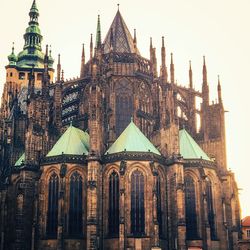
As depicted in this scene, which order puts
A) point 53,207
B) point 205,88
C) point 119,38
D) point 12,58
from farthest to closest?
1. point 12,58
2. point 119,38
3. point 205,88
4. point 53,207

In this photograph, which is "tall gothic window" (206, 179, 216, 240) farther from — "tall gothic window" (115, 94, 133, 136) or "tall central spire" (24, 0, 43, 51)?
"tall central spire" (24, 0, 43, 51)

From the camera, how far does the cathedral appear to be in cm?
4538

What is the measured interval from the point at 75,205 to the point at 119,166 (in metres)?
5.58

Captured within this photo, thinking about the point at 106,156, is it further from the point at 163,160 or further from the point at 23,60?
the point at 23,60

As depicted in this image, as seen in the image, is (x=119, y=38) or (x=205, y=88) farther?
(x=119, y=38)

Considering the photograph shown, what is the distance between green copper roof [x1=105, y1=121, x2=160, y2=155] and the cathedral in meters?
0.14

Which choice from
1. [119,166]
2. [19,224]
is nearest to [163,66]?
[119,166]

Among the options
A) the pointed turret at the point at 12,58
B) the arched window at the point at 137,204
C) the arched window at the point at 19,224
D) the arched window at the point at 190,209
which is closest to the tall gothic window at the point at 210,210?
the arched window at the point at 190,209

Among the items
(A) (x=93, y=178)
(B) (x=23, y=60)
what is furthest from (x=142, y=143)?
(B) (x=23, y=60)

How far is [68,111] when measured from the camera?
57.8m

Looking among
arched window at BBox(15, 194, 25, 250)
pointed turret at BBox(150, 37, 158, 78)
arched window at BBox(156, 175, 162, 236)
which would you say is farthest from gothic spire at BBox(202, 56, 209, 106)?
arched window at BBox(15, 194, 25, 250)

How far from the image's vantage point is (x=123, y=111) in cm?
5484

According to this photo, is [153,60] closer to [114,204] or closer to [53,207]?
[114,204]

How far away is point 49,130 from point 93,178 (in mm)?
9142
